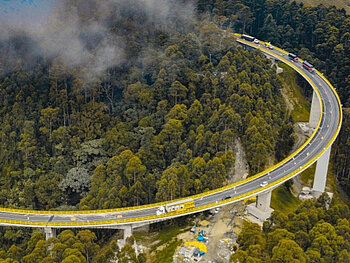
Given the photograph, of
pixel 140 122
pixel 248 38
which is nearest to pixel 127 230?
pixel 140 122

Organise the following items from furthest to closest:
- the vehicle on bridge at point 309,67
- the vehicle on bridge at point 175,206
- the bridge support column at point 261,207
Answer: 1. the vehicle on bridge at point 309,67
2. the bridge support column at point 261,207
3. the vehicle on bridge at point 175,206

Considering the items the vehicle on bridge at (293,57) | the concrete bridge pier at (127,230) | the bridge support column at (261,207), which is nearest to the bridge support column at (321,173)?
the bridge support column at (261,207)

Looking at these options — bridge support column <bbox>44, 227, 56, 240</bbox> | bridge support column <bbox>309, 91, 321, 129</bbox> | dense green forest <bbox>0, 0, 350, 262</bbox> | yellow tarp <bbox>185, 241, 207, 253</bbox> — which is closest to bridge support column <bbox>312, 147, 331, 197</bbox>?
dense green forest <bbox>0, 0, 350, 262</bbox>

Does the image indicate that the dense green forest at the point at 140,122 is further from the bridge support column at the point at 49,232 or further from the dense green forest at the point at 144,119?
the bridge support column at the point at 49,232

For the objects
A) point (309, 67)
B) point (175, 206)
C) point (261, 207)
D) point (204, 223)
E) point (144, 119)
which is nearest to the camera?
point (175, 206)

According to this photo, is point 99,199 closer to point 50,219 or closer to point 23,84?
point 50,219

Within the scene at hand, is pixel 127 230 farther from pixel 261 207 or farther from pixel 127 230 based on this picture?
pixel 261 207

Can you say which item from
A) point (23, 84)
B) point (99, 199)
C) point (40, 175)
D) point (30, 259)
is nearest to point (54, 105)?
point (23, 84)
